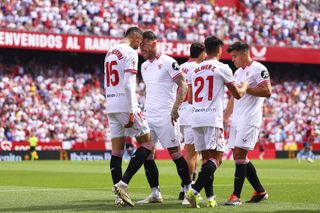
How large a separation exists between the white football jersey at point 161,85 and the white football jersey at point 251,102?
1112 mm

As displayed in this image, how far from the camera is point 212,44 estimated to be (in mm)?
12758

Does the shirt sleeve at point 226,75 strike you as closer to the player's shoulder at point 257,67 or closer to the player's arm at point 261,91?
the player's arm at point 261,91

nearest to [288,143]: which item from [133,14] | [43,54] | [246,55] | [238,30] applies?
[238,30]

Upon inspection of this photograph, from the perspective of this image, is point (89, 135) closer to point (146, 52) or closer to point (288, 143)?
point (288, 143)

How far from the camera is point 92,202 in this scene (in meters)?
13.5

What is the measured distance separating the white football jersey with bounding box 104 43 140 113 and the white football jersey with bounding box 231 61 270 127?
178 centimetres

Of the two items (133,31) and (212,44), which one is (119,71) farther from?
(212,44)

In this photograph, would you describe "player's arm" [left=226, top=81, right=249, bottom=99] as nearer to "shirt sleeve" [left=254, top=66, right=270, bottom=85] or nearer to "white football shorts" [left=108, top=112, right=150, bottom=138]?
"shirt sleeve" [left=254, top=66, right=270, bottom=85]

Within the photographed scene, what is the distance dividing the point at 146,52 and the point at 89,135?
3075cm

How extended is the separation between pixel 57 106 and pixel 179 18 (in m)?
11.1

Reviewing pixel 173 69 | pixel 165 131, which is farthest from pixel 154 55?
pixel 165 131

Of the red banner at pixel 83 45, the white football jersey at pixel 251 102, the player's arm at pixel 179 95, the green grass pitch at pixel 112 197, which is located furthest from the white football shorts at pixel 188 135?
the red banner at pixel 83 45

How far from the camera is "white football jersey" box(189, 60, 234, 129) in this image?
500 inches

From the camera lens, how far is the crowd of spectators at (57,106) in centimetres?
4253
